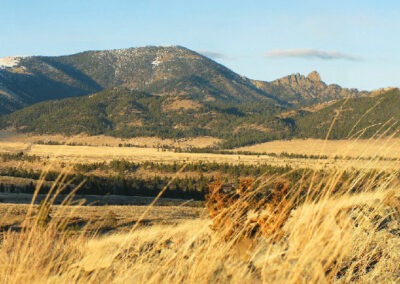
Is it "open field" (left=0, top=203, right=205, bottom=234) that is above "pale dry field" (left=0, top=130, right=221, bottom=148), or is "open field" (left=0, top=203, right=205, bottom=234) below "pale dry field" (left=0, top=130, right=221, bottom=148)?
above

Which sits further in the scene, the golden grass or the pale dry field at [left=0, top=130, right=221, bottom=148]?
the golden grass

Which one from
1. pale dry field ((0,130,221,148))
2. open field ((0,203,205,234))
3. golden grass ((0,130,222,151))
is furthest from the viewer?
golden grass ((0,130,222,151))

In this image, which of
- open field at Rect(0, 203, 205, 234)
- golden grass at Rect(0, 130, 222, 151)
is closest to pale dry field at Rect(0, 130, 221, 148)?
golden grass at Rect(0, 130, 222, 151)

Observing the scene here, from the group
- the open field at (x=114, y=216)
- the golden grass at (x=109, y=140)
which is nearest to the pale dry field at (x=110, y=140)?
the golden grass at (x=109, y=140)

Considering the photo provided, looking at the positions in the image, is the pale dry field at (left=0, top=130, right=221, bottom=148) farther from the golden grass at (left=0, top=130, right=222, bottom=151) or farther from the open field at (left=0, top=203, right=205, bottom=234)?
the open field at (left=0, top=203, right=205, bottom=234)

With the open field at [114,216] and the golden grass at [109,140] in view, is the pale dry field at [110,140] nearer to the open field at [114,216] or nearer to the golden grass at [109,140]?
the golden grass at [109,140]

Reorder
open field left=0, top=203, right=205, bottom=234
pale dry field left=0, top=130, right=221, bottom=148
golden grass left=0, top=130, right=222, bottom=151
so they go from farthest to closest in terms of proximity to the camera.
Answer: golden grass left=0, top=130, right=222, bottom=151 → pale dry field left=0, top=130, right=221, bottom=148 → open field left=0, top=203, right=205, bottom=234

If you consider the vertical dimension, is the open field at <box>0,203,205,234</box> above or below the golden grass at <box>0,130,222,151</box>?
above

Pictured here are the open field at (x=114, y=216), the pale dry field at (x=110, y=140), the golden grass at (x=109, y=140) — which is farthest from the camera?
the golden grass at (x=109, y=140)

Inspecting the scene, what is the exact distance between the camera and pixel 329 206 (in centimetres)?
504

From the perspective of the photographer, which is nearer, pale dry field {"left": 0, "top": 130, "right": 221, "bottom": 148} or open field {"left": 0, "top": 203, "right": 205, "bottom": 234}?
open field {"left": 0, "top": 203, "right": 205, "bottom": 234}

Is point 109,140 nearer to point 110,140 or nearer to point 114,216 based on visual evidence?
point 110,140

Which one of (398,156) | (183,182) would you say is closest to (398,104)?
(183,182)

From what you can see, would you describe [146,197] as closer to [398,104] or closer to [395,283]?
[395,283]
